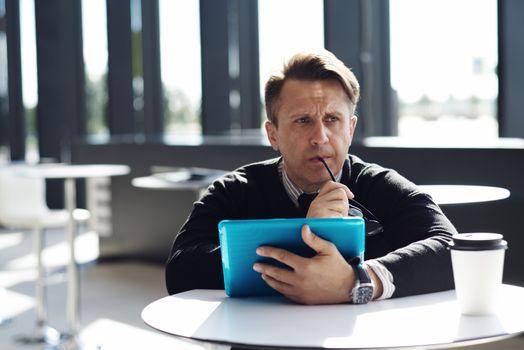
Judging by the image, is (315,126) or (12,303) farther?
(12,303)

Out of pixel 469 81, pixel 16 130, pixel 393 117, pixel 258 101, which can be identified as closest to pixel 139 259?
pixel 258 101

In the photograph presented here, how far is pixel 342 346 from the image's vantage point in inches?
47.6

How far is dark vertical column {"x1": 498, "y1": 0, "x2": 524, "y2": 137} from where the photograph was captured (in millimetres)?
4414

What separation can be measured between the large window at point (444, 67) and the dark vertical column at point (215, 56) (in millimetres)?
2167

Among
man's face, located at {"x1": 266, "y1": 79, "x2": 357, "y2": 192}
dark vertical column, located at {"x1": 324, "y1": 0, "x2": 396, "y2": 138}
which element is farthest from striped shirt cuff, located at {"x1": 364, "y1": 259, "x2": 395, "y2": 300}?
dark vertical column, located at {"x1": 324, "y1": 0, "x2": 396, "y2": 138}

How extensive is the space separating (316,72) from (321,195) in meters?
0.32

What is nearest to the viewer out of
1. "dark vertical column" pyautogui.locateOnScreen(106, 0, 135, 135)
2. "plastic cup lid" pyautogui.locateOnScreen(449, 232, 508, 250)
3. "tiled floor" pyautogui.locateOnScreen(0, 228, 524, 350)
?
"plastic cup lid" pyautogui.locateOnScreen(449, 232, 508, 250)

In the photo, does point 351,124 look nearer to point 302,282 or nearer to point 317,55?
point 317,55

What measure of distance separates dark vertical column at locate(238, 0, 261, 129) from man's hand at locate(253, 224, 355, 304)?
602 cm

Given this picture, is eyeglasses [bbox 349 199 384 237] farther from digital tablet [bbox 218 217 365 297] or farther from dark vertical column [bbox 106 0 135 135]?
dark vertical column [bbox 106 0 135 135]

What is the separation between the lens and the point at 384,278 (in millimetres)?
1529

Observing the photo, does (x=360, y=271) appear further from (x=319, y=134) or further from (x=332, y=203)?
(x=319, y=134)

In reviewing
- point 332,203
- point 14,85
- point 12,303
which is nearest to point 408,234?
point 332,203

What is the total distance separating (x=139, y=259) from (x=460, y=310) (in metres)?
5.76
